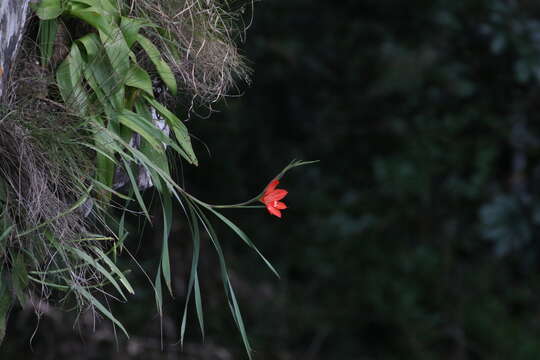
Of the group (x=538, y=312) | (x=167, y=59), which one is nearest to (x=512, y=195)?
(x=538, y=312)

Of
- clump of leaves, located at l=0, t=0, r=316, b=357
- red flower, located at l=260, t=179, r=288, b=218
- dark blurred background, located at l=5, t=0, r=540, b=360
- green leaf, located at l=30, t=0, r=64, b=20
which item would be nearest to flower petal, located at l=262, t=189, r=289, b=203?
red flower, located at l=260, t=179, r=288, b=218

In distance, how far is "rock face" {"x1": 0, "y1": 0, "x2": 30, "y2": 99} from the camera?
2.82 feet

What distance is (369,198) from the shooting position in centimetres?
399

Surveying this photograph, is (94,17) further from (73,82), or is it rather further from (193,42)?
(193,42)

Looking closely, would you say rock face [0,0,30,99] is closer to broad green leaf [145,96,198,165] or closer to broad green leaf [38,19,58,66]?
broad green leaf [38,19,58,66]

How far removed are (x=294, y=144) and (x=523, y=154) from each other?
1.21 meters

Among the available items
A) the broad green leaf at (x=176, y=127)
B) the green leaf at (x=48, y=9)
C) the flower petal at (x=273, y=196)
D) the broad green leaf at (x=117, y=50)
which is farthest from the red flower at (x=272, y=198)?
the green leaf at (x=48, y=9)

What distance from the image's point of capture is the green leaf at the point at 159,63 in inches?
39.3

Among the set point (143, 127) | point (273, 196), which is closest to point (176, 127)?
point (143, 127)

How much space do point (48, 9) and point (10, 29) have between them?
0.21 feet

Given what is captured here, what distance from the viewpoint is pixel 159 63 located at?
3.33 ft

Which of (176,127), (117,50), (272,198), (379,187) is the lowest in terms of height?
(379,187)

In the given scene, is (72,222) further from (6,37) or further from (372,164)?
(372,164)

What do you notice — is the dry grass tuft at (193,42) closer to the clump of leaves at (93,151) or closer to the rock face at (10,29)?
the clump of leaves at (93,151)
